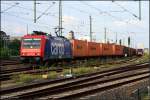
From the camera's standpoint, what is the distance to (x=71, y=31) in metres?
63.7

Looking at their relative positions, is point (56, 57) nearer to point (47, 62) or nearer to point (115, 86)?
point (47, 62)

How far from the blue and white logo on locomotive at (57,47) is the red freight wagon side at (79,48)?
6.36 meters

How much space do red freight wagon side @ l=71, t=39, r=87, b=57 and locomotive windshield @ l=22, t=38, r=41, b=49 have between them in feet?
36.4

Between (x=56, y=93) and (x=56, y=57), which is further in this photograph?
(x=56, y=57)

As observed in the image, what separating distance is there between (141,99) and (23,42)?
2321 centimetres

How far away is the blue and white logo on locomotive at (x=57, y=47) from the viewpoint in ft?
117

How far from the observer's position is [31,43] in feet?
113

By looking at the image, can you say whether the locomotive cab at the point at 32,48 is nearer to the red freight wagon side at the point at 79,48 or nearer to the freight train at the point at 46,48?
the freight train at the point at 46,48

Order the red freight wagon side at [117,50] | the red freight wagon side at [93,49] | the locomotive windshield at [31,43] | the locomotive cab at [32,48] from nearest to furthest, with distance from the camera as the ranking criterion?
the locomotive cab at [32,48] < the locomotive windshield at [31,43] < the red freight wagon side at [93,49] < the red freight wagon side at [117,50]

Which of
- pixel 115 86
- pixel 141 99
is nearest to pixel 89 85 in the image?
pixel 115 86

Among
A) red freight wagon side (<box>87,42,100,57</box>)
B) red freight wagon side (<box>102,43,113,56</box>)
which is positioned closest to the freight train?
red freight wagon side (<box>87,42,100,57</box>)

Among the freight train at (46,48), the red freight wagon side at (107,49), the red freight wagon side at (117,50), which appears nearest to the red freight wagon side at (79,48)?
the freight train at (46,48)

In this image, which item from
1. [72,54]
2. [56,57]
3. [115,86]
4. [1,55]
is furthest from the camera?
[1,55]

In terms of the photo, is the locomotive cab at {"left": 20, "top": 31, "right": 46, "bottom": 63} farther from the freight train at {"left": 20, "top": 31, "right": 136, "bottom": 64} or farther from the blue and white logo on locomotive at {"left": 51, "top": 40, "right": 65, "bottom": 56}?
the blue and white logo on locomotive at {"left": 51, "top": 40, "right": 65, "bottom": 56}
